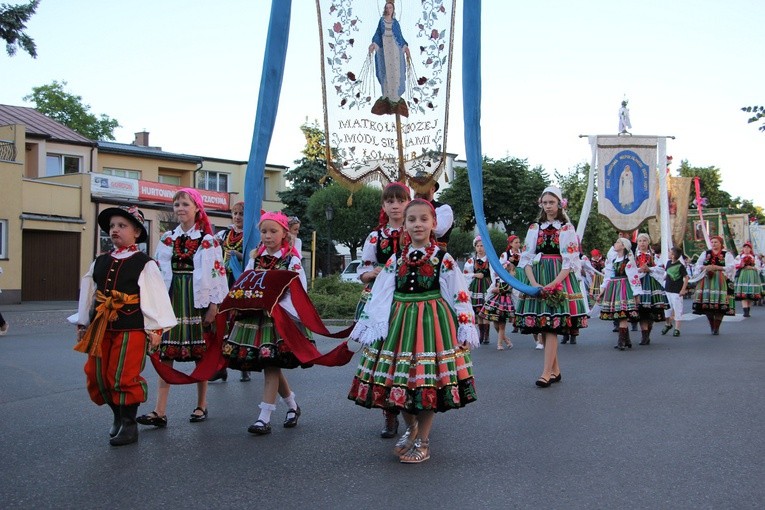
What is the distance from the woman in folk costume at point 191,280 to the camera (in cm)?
700

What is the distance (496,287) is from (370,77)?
6433mm

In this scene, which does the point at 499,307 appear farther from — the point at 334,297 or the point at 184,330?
the point at 334,297

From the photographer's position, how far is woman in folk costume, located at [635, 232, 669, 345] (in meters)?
14.8

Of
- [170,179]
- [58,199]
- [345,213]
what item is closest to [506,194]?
[345,213]

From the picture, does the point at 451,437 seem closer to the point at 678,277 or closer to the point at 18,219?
the point at 678,277

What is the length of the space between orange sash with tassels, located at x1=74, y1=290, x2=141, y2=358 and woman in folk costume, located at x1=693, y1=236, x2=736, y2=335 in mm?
13952

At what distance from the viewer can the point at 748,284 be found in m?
24.8

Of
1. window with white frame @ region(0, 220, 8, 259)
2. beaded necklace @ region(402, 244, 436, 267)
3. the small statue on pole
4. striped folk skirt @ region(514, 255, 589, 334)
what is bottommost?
striped folk skirt @ region(514, 255, 589, 334)

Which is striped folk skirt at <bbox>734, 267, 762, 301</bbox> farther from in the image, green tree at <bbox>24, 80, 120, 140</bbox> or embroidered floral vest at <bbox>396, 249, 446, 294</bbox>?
green tree at <bbox>24, 80, 120, 140</bbox>

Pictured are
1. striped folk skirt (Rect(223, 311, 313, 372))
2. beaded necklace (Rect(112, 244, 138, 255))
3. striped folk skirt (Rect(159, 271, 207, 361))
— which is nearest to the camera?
beaded necklace (Rect(112, 244, 138, 255))

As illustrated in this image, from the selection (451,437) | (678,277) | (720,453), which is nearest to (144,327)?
(451,437)

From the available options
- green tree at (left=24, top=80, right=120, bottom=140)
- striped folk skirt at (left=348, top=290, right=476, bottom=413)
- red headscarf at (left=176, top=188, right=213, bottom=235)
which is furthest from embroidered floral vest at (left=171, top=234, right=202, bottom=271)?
green tree at (left=24, top=80, right=120, bottom=140)

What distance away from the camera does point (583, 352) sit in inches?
522

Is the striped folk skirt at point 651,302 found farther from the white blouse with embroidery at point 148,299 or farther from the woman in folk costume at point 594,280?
the white blouse with embroidery at point 148,299
